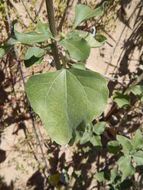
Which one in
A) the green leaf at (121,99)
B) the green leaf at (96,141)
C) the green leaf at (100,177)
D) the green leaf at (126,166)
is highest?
the green leaf at (121,99)

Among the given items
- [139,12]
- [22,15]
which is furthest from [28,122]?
[139,12]

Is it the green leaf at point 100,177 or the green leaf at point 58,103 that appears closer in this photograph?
the green leaf at point 58,103

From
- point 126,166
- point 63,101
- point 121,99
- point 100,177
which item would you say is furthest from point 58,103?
point 100,177

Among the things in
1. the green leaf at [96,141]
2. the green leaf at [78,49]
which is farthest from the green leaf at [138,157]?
the green leaf at [78,49]

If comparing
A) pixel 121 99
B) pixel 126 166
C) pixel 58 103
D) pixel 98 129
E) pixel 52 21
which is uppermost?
pixel 52 21

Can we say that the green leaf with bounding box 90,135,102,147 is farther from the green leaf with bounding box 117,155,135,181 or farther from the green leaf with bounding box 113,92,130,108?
the green leaf with bounding box 113,92,130,108

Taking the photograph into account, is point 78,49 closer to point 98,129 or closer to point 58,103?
point 58,103

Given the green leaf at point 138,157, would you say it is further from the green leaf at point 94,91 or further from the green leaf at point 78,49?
the green leaf at point 78,49

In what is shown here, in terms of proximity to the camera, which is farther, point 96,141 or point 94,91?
point 96,141
